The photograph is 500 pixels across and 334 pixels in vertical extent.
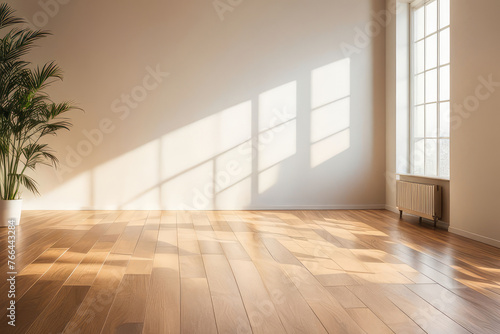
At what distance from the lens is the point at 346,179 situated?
7137 millimetres

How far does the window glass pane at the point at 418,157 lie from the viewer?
638cm

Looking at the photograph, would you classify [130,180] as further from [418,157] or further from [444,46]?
[444,46]

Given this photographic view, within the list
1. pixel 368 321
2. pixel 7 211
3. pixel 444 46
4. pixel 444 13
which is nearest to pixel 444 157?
pixel 444 46

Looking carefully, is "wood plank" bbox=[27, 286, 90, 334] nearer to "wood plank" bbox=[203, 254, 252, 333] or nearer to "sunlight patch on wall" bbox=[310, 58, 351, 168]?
"wood plank" bbox=[203, 254, 252, 333]

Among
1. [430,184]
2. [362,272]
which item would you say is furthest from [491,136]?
[362,272]

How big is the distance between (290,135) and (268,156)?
1.53ft

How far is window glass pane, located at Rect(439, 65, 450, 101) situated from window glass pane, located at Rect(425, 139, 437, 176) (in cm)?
59

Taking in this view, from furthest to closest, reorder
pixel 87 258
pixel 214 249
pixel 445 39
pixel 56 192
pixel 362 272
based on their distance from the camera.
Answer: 1. pixel 56 192
2. pixel 445 39
3. pixel 214 249
4. pixel 87 258
5. pixel 362 272

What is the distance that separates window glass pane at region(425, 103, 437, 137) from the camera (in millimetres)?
5996

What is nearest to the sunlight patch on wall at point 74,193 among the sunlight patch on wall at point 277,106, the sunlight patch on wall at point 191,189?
the sunlight patch on wall at point 191,189

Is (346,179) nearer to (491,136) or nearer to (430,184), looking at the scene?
(430,184)

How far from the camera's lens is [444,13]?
5781 mm

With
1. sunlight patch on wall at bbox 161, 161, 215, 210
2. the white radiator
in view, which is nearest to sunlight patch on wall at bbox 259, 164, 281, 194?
sunlight patch on wall at bbox 161, 161, 215, 210

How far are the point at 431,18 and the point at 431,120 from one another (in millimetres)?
1373
